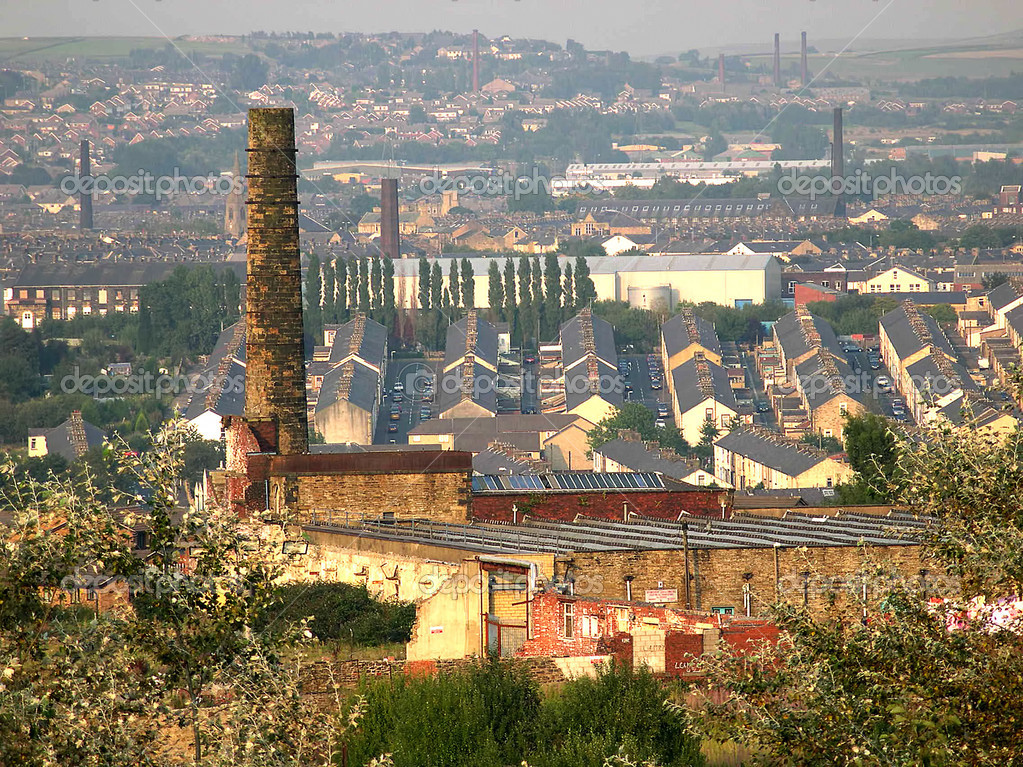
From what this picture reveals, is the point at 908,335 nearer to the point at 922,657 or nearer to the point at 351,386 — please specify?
the point at 351,386

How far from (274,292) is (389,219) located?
86128 mm

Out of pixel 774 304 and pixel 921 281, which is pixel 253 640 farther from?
pixel 921 281

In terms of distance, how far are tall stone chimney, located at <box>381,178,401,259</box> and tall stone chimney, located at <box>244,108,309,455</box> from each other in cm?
8247

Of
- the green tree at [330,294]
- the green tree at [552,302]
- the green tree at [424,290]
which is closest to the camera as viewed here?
the green tree at [330,294]

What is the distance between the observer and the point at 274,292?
80.8 feet

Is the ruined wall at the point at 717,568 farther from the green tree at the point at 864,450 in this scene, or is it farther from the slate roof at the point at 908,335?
the slate roof at the point at 908,335

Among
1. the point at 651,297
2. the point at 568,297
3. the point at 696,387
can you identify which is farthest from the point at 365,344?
the point at 651,297

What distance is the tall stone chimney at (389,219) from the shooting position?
355 ft

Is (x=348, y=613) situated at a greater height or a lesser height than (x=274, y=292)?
lesser

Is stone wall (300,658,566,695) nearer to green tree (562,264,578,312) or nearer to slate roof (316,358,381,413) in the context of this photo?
slate roof (316,358,381,413)

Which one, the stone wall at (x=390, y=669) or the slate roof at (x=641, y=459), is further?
the slate roof at (x=641, y=459)

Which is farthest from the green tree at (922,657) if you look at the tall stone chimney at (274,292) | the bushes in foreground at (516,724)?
the tall stone chimney at (274,292)

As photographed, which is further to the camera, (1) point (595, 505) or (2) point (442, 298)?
(2) point (442, 298)

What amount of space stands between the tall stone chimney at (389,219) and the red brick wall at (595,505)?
86200 mm
